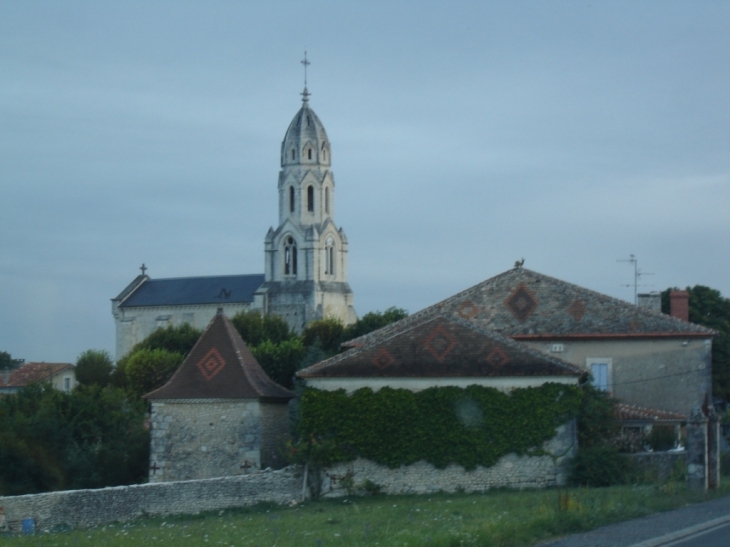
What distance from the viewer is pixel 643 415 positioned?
104 feet

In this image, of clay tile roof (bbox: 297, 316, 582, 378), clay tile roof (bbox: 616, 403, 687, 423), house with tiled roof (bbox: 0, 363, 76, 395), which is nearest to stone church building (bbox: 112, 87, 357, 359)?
house with tiled roof (bbox: 0, 363, 76, 395)

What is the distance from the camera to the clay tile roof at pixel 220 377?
2988 centimetres

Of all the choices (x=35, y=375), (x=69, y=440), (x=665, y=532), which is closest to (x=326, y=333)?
(x=35, y=375)

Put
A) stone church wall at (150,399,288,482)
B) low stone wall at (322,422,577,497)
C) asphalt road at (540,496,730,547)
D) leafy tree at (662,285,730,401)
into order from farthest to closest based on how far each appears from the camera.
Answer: leafy tree at (662,285,730,401) → stone church wall at (150,399,288,482) → low stone wall at (322,422,577,497) → asphalt road at (540,496,730,547)

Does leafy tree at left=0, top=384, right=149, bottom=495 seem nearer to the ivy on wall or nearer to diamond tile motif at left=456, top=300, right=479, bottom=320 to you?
the ivy on wall

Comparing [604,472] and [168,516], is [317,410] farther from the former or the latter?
[604,472]

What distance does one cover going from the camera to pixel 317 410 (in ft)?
91.2

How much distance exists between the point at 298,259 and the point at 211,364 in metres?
79.3

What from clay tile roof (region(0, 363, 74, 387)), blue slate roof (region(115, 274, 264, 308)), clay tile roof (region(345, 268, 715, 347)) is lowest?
clay tile roof (region(0, 363, 74, 387))

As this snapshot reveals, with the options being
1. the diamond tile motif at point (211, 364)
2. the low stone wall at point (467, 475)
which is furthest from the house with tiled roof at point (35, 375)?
the low stone wall at point (467, 475)

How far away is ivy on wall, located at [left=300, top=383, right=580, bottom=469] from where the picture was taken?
27062mm

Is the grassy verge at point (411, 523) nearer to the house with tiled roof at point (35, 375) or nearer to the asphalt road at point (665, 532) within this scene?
the asphalt road at point (665, 532)

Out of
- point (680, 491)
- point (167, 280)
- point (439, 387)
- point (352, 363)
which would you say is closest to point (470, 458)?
point (439, 387)

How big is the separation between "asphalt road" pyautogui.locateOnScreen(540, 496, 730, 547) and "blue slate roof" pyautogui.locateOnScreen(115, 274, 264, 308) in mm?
94100
